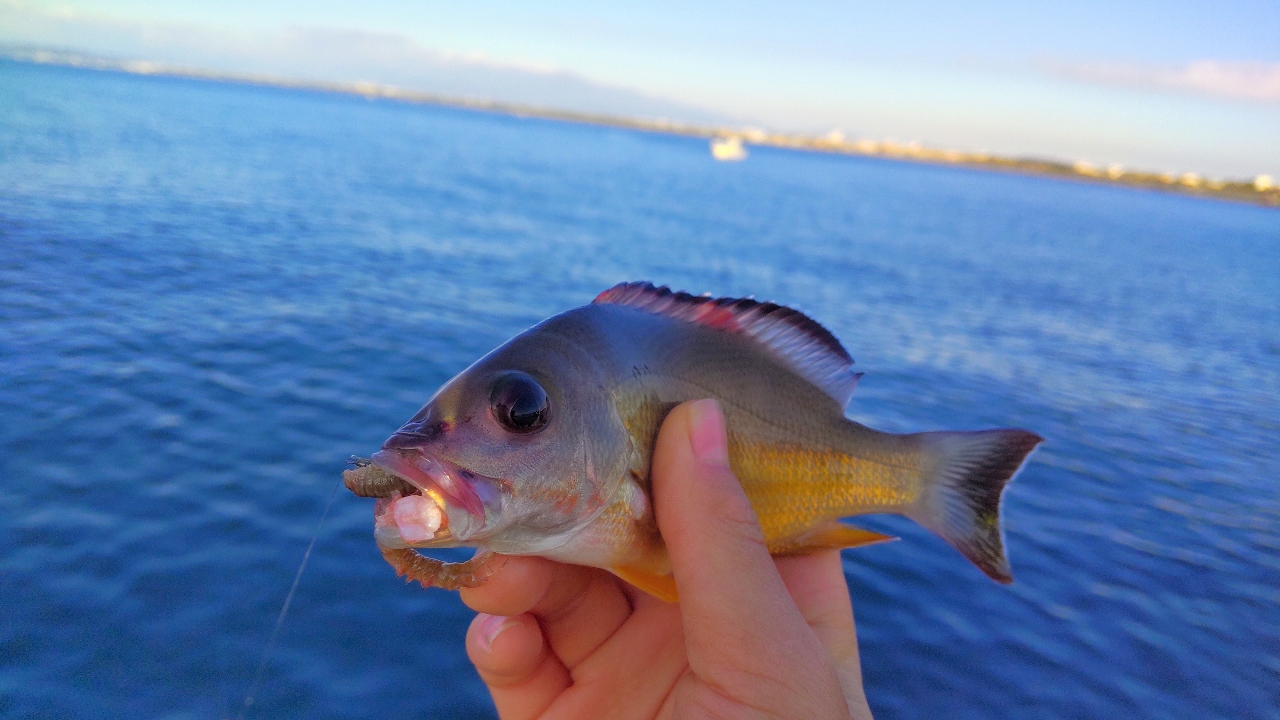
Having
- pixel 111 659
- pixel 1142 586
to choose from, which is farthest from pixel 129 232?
pixel 1142 586

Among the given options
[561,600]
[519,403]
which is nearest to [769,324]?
[519,403]

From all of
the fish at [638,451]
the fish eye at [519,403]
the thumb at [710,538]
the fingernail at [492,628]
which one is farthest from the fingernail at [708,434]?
the fingernail at [492,628]

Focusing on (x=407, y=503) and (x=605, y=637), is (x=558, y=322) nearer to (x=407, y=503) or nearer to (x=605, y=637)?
(x=407, y=503)

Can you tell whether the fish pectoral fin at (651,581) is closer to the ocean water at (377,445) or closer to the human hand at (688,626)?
the human hand at (688,626)

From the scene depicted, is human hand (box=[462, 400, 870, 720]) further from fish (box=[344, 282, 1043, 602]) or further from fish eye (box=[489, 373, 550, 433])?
fish eye (box=[489, 373, 550, 433])

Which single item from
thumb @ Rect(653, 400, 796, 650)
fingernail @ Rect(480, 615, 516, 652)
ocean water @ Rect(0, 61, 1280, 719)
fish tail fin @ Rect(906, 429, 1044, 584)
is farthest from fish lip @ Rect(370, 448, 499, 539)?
ocean water @ Rect(0, 61, 1280, 719)
